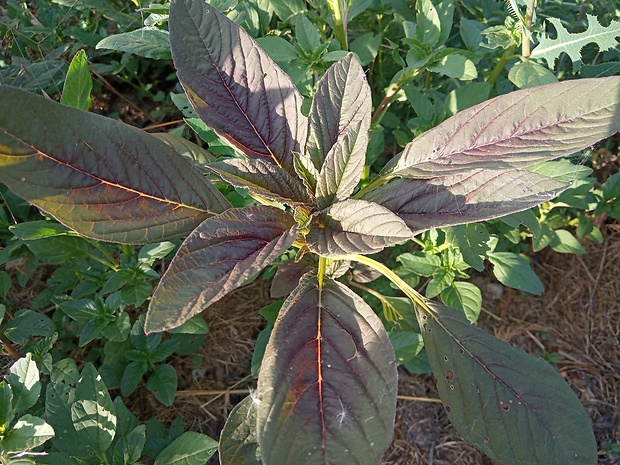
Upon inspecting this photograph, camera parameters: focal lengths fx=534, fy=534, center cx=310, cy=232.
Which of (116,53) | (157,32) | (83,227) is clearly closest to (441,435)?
(83,227)

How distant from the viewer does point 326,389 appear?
0.93 metres

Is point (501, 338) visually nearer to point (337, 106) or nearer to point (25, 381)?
point (337, 106)

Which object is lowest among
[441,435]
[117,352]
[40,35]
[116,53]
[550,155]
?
[441,435]

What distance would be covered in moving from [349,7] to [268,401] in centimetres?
102

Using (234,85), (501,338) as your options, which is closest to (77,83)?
(234,85)

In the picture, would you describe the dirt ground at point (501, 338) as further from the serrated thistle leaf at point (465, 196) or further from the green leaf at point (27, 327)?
the serrated thistle leaf at point (465, 196)

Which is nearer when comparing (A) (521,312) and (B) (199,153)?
(B) (199,153)

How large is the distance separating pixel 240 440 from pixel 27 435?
454 millimetres

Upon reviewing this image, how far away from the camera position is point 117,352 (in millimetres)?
1567

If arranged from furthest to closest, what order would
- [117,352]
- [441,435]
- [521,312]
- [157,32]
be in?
[521,312] → [441,435] → [117,352] → [157,32]

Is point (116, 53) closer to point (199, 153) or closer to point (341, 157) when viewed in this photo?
point (199, 153)

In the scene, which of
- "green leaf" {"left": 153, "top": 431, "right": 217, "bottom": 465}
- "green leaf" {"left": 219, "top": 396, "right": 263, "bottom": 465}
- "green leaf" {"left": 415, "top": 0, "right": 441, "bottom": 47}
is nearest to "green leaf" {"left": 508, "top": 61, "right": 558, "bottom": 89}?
"green leaf" {"left": 415, "top": 0, "right": 441, "bottom": 47}

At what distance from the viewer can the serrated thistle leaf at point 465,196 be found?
92 cm

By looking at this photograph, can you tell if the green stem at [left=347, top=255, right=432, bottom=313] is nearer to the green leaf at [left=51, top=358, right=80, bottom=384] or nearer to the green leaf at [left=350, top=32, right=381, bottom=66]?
the green leaf at [left=350, top=32, right=381, bottom=66]
